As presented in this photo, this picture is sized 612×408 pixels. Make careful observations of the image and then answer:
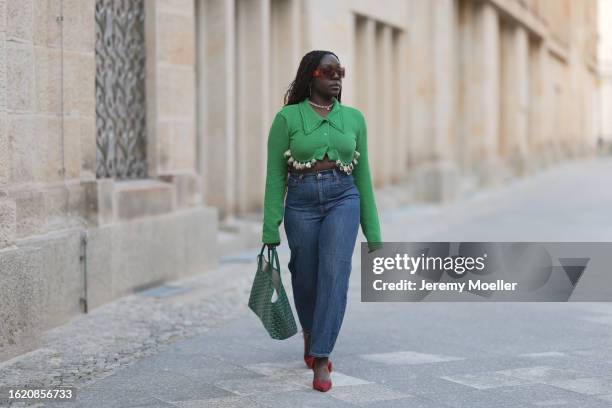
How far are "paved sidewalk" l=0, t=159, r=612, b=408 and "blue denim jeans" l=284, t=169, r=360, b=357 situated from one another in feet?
1.16

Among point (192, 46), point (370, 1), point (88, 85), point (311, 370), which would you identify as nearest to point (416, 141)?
point (370, 1)

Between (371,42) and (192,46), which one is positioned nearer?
(192,46)

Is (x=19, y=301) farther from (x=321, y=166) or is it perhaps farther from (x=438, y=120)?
(x=438, y=120)

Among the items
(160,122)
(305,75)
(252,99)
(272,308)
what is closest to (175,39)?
(160,122)

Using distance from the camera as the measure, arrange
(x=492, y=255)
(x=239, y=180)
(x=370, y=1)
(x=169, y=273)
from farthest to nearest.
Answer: (x=370, y=1) < (x=239, y=180) < (x=492, y=255) < (x=169, y=273)

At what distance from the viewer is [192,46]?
9805 mm

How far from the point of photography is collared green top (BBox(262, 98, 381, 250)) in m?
5.51

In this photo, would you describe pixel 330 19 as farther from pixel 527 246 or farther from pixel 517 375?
pixel 517 375

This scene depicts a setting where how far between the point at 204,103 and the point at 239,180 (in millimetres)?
1243

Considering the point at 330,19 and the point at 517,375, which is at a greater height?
the point at 330,19

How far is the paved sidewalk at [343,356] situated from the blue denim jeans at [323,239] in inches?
13.9

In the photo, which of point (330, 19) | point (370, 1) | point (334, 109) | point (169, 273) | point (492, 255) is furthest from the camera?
point (370, 1)

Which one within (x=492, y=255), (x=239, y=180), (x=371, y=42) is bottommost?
(x=492, y=255)

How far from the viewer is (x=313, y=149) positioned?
5.50 meters
